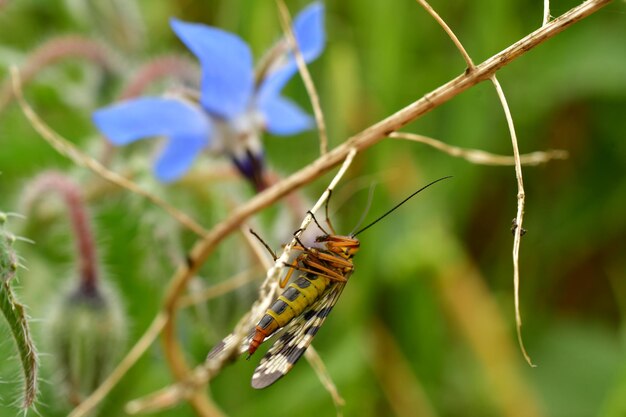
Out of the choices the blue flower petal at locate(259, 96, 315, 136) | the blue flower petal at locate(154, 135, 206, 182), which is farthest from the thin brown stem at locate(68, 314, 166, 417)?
the blue flower petal at locate(259, 96, 315, 136)

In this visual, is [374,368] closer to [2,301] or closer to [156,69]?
[156,69]

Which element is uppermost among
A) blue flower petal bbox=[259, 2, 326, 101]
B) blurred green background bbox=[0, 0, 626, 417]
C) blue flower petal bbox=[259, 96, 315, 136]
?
blue flower petal bbox=[259, 2, 326, 101]

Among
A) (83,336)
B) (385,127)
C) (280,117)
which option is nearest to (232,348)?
(385,127)

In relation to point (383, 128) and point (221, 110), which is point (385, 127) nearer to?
point (383, 128)

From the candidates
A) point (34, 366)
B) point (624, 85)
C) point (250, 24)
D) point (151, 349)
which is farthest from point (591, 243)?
point (34, 366)

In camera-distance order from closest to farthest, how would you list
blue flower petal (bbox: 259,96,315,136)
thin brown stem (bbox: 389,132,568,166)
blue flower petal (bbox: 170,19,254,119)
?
thin brown stem (bbox: 389,132,568,166), blue flower petal (bbox: 170,19,254,119), blue flower petal (bbox: 259,96,315,136)

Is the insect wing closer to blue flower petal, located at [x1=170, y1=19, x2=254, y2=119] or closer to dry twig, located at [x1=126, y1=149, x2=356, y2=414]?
dry twig, located at [x1=126, y1=149, x2=356, y2=414]
